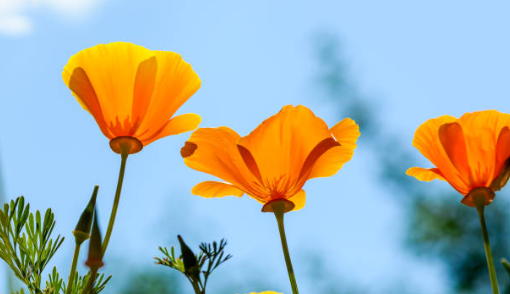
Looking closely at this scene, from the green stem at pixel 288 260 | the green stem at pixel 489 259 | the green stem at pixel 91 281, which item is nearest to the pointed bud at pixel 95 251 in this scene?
the green stem at pixel 91 281

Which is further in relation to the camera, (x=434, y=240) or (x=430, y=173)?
(x=434, y=240)

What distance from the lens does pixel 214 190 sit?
0.41 metres

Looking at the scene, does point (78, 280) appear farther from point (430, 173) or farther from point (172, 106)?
point (430, 173)

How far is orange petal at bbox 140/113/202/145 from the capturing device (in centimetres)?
41

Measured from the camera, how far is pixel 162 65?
0.42 metres

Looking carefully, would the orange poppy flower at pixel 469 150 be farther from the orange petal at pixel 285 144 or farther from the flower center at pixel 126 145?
the flower center at pixel 126 145

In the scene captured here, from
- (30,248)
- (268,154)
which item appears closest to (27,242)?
(30,248)

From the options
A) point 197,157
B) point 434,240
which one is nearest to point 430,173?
point 197,157

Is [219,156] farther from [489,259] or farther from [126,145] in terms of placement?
[489,259]

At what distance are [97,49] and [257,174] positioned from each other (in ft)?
0.50

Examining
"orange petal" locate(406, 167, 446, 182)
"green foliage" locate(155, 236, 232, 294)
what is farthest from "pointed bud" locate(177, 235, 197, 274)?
"orange petal" locate(406, 167, 446, 182)

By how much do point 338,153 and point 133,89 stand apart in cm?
16

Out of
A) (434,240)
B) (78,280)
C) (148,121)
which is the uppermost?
(434,240)

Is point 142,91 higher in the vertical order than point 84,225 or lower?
higher
